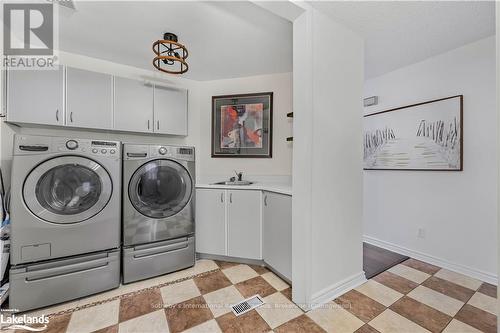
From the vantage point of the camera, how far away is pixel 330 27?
1.73 metres

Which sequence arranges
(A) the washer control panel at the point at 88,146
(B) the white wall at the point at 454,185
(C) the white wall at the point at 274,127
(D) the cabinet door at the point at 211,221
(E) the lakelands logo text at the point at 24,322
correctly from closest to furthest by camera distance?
(E) the lakelands logo text at the point at 24,322, (A) the washer control panel at the point at 88,146, (B) the white wall at the point at 454,185, (D) the cabinet door at the point at 211,221, (C) the white wall at the point at 274,127

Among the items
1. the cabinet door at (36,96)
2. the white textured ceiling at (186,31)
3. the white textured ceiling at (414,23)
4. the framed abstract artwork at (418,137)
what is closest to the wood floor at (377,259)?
the framed abstract artwork at (418,137)

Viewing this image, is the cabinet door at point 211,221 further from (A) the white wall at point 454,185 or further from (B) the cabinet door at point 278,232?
(A) the white wall at point 454,185

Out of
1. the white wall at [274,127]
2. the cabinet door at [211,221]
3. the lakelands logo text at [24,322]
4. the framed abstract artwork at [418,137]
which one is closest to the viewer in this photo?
the lakelands logo text at [24,322]

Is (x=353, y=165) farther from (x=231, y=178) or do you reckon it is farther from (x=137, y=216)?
(x=137, y=216)

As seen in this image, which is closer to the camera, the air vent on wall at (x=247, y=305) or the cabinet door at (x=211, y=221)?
the air vent on wall at (x=247, y=305)

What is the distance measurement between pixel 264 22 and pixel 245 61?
68 cm

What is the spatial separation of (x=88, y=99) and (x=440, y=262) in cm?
406

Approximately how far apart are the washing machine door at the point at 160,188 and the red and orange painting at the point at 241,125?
2.79 feet

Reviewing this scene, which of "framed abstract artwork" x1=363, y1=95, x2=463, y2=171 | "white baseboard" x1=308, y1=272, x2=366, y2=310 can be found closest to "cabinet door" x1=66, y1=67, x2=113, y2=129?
"white baseboard" x1=308, y1=272, x2=366, y2=310

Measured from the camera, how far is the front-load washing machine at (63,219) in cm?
159

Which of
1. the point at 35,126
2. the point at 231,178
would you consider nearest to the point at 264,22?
the point at 231,178

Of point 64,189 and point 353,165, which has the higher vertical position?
point 353,165

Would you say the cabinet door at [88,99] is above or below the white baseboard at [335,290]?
above
